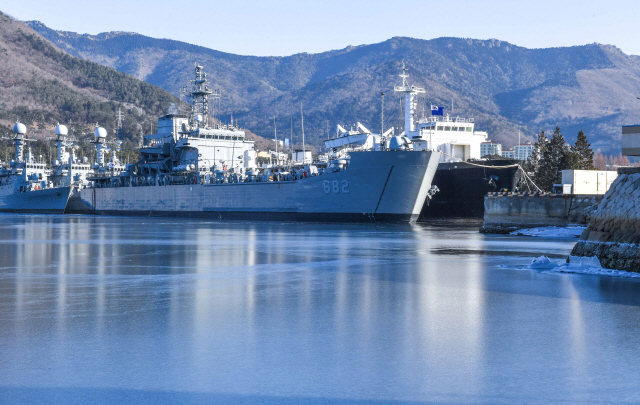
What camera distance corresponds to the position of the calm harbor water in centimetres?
571

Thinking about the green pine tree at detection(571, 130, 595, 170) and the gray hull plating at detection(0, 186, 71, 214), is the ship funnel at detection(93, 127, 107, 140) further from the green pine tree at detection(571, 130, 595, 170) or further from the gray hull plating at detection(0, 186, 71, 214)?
the green pine tree at detection(571, 130, 595, 170)

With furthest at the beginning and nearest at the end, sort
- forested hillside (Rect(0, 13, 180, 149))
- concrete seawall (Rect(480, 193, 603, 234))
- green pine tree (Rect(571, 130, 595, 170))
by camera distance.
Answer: forested hillside (Rect(0, 13, 180, 149)) → green pine tree (Rect(571, 130, 595, 170)) → concrete seawall (Rect(480, 193, 603, 234))

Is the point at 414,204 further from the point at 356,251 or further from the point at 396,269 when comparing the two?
the point at 396,269

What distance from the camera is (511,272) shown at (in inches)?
574

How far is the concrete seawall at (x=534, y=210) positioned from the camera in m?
29.6

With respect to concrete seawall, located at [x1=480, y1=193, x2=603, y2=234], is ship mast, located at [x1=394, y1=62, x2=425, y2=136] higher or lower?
higher

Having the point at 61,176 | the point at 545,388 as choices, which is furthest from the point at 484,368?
the point at 61,176

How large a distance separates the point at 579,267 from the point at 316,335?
9331mm

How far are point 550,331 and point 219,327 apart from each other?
175 inches

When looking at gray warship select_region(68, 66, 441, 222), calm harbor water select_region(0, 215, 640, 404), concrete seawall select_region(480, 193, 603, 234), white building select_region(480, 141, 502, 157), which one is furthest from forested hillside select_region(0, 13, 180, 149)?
calm harbor water select_region(0, 215, 640, 404)

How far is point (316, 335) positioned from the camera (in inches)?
309

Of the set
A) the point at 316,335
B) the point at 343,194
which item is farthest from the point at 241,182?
the point at 316,335

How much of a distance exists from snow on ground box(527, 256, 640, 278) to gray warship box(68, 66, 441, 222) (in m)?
26.3

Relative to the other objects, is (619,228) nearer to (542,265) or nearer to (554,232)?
(542,265)
